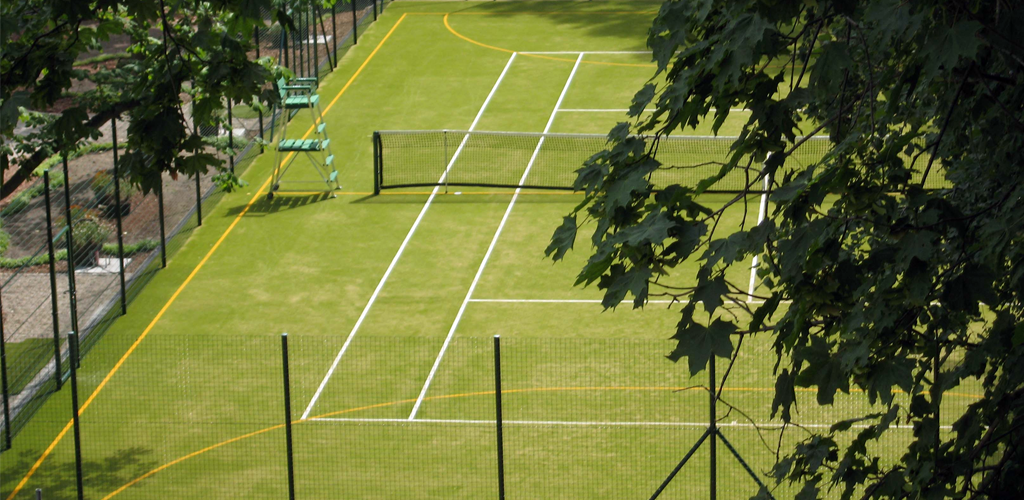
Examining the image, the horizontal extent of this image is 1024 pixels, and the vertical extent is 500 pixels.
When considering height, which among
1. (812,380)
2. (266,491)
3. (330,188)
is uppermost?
(812,380)

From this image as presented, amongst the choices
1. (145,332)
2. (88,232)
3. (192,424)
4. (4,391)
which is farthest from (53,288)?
(88,232)

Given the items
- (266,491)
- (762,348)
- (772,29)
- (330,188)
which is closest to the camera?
(772,29)

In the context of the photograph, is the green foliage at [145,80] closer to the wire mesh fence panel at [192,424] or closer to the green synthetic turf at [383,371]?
the wire mesh fence panel at [192,424]

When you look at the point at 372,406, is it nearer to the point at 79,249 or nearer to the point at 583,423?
the point at 583,423

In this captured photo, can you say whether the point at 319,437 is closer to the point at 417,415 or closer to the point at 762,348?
the point at 417,415

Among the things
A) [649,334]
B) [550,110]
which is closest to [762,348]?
[649,334]

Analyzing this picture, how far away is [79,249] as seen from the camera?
22.7m

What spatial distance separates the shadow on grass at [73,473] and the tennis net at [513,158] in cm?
970

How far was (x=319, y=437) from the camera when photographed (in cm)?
A: 1666

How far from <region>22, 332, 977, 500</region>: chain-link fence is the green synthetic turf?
0.11 feet

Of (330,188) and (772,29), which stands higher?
(772,29)

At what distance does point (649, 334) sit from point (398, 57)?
1534 cm

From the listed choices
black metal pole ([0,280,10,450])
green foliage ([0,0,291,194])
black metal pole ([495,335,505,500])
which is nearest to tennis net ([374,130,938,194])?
black metal pole ([0,280,10,450])

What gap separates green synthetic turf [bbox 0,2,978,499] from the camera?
622 inches
